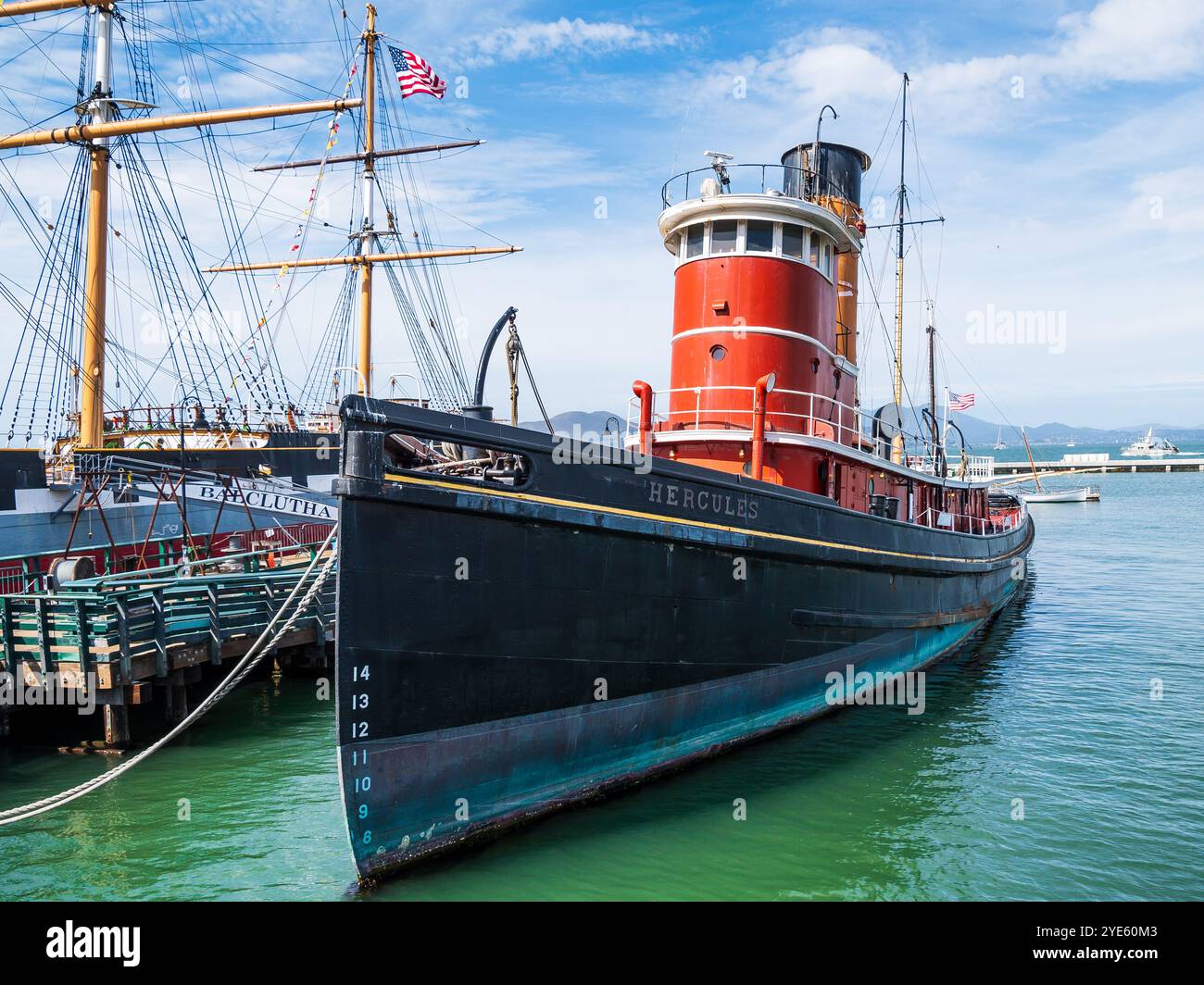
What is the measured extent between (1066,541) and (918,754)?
119 feet

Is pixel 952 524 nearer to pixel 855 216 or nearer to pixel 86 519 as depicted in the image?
pixel 855 216

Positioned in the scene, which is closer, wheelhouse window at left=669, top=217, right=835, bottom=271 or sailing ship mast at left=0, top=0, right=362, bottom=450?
wheelhouse window at left=669, top=217, right=835, bottom=271

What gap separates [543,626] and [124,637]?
6073 millimetres

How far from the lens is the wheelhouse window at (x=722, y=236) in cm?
1229

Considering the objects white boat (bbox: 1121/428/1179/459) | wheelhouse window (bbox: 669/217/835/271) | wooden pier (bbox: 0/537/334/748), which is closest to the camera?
wooden pier (bbox: 0/537/334/748)

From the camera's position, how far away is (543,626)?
777cm

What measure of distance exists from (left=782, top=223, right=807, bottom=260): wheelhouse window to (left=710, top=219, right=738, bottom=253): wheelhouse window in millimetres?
765

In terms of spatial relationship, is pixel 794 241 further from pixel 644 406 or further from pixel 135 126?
pixel 135 126

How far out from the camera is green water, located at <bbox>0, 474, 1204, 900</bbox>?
287 inches

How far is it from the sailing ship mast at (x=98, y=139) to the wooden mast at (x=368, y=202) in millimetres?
9661

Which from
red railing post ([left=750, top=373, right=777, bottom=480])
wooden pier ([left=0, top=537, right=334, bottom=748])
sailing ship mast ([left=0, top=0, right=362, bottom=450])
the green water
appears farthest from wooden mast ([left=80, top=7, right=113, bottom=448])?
red railing post ([left=750, top=373, right=777, bottom=480])

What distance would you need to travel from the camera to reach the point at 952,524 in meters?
17.8

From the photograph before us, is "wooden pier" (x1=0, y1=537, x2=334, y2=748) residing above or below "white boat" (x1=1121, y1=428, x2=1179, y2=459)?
below

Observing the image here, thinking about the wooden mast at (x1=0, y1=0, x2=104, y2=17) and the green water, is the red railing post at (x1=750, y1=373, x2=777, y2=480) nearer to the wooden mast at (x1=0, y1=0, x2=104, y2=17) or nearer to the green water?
the green water
